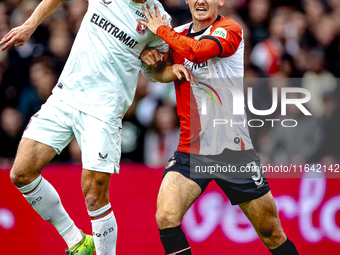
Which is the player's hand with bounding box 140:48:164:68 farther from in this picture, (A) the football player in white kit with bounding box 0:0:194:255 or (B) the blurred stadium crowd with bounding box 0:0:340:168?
(B) the blurred stadium crowd with bounding box 0:0:340:168

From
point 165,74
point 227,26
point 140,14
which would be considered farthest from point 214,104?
point 140,14

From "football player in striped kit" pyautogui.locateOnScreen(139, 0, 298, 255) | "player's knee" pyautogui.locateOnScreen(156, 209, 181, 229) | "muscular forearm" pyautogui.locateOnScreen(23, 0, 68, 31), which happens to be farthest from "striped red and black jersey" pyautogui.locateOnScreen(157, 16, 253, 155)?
"muscular forearm" pyautogui.locateOnScreen(23, 0, 68, 31)

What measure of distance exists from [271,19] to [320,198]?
308 centimetres

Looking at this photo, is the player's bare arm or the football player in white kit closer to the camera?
the player's bare arm

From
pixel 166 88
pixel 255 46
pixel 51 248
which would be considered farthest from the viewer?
pixel 255 46

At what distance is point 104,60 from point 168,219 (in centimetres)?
141

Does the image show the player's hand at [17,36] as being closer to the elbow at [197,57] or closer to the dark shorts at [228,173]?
the elbow at [197,57]

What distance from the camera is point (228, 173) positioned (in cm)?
381

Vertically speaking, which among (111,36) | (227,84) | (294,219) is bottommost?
(294,219)

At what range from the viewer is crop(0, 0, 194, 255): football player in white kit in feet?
12.3

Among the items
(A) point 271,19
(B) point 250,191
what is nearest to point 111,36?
(B) point 250,191

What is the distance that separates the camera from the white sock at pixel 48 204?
3.85 meters

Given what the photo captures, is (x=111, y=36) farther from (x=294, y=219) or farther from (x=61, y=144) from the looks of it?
(x=294, y=219)

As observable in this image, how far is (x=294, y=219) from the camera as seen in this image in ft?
16.9
